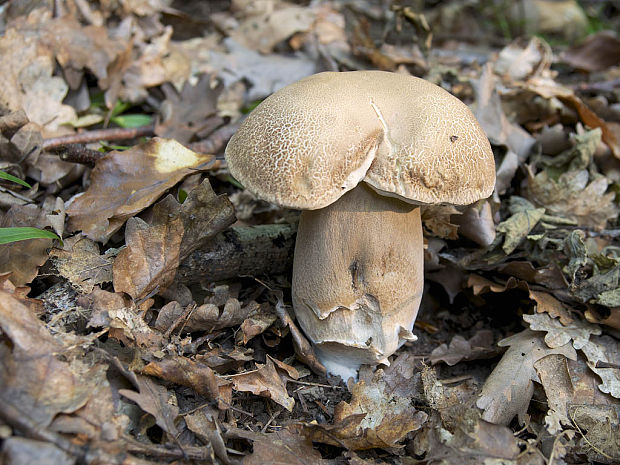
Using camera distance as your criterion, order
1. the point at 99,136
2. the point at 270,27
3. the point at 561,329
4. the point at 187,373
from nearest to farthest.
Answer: the point at 187,373 < the point at 561,329 < the point at 99,136 < the point at 270,27

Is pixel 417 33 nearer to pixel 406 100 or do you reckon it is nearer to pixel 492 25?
pixel 406 100

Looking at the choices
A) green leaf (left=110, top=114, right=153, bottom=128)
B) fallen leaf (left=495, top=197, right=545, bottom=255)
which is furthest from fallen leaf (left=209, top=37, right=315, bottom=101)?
fallen leaf (left=495, top=197, right=545, bottom=255)

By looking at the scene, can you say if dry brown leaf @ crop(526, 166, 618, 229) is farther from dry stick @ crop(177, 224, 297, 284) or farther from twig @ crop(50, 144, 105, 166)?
twig @ crop(50, 144, 105, 166)

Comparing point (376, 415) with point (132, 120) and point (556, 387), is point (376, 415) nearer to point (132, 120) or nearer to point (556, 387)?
point (556, 387)

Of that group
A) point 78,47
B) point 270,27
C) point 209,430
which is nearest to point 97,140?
point 78,47

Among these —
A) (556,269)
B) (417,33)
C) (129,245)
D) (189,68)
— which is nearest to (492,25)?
(417,33)

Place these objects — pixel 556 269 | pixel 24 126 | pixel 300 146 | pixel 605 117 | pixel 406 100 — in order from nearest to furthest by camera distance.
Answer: pixel 300 146 < pixel 406 100 < pixel 556 269 < pixel 24 126 < pixel 605 117

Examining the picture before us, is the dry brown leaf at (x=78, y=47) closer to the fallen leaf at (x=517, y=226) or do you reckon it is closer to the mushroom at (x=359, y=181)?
the mushroom at (x=359, y=181)
